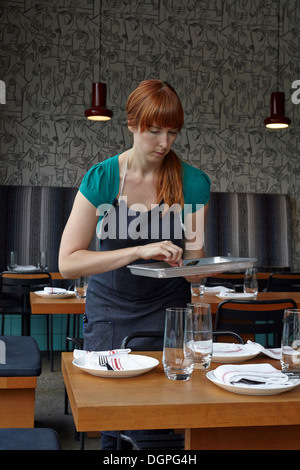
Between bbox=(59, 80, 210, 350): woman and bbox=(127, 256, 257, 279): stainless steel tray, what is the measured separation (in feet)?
0.18

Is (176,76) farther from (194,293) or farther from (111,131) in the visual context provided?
(194,293)

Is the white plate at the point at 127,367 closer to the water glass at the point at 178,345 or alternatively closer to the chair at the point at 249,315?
the water glass at the point at 178,345

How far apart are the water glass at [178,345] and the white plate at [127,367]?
0.07m

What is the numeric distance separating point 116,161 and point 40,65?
5134mm

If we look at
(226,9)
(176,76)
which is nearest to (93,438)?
(176,76)

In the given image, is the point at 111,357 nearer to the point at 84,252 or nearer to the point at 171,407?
the point at 171,407

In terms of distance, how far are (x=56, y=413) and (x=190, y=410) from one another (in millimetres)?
2706

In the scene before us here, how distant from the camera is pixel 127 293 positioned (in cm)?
199

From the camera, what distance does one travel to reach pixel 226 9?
Answer: 7.25m

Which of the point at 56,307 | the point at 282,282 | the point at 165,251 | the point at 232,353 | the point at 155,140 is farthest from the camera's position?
the point at 282,282

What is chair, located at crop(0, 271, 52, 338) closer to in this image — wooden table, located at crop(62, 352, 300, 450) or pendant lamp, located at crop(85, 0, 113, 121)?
pendant lamp, located at crop(85, 0, 113, 121)

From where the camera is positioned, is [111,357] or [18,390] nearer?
[111,357]

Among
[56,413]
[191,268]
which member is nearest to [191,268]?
[191,268]

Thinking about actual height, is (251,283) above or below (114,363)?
above
